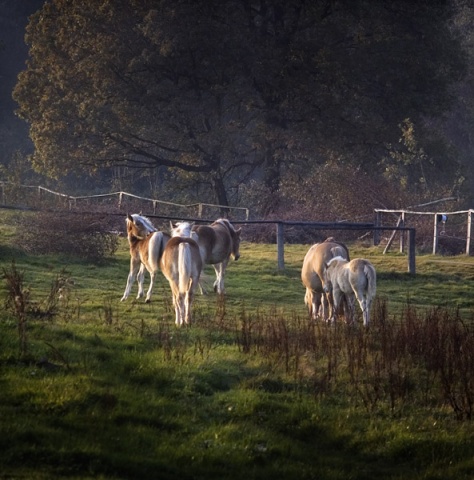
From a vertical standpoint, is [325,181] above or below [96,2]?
below

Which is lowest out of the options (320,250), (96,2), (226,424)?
(226,424)

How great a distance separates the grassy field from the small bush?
10400 millimetres

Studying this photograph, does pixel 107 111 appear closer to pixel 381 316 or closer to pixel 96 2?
pixel 96 2

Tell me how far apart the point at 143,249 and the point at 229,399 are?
9191mm

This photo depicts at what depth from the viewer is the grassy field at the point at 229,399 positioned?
9219 mm

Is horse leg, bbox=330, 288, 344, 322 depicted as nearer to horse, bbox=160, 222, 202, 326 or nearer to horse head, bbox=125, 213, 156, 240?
horse, bbox=160, 222, 202, 326

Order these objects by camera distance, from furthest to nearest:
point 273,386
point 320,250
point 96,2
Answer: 1. point 96,2
2. point 320,250
3. point 273,386

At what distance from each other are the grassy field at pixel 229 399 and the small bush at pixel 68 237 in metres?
10.4

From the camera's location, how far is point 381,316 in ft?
49.8

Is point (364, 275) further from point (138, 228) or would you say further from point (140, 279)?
point (138, 228)

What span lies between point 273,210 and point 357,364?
101 ft

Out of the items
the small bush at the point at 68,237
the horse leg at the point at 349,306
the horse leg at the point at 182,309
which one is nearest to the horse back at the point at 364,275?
the horse leg at the point at 349,306

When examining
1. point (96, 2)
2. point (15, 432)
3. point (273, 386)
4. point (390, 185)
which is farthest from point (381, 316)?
point (96, 2)

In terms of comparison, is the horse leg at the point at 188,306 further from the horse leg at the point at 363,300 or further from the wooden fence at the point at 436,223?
the wooden fence at the point at 436,223
